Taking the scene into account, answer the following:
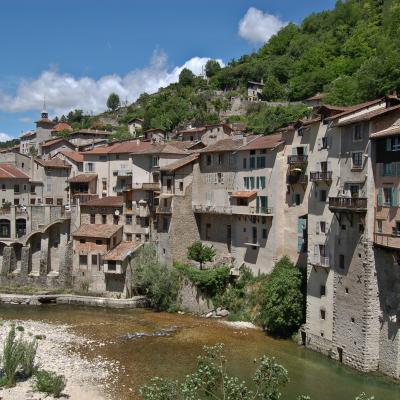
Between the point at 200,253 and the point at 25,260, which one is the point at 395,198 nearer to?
the point at 200,253

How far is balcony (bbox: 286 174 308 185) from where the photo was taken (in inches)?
1662

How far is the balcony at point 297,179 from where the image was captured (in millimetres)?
42209

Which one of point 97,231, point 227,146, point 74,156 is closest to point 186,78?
point 74,156

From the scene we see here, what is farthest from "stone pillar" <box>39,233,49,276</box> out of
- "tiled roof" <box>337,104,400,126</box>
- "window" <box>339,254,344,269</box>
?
"tiled roof" <box>337,104,400,126</box>

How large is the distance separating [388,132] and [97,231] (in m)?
37.3

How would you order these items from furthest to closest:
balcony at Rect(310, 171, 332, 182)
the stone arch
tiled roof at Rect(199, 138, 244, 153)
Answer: the stone arch
tiled roof at Rect(199, 138, 244, 153)
balcony at Rect(310, 171, 332, 182)

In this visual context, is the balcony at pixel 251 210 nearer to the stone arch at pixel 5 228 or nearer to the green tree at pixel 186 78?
the stone arch at pixel 5 228

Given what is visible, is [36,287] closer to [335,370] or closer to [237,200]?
[237,200]

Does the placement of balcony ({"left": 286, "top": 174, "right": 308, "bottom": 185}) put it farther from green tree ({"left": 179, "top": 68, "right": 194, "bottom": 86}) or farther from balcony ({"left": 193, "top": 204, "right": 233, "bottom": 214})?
green tree ({"left": 179, "top": 68, "right": 194, "bottom": 86})

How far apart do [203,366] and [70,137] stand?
320ft

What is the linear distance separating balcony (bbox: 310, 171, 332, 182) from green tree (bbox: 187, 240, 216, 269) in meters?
16.2

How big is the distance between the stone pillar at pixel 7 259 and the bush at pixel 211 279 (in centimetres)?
2632

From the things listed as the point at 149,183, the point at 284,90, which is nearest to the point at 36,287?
the point at 149,183

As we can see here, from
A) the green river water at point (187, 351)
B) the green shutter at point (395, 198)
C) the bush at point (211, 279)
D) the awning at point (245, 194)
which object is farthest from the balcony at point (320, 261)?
the bush at point (211, 279)
